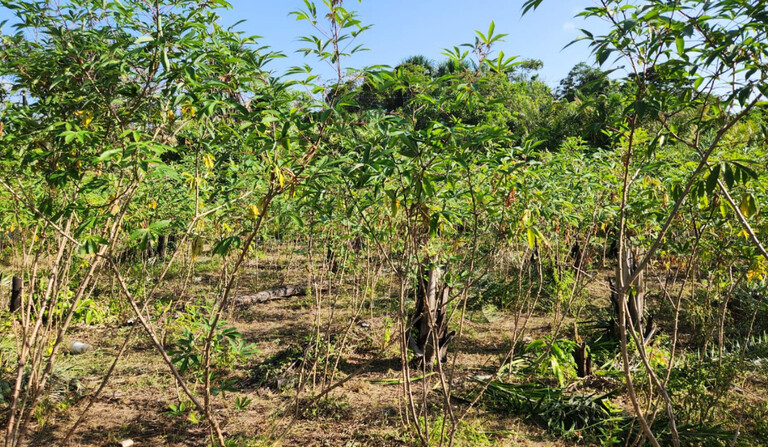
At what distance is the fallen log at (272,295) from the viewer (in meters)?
7.30

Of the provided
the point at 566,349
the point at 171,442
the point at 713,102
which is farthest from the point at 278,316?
the point at 713,102

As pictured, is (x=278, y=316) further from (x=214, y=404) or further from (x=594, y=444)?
(x=594, y=444)

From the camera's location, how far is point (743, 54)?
152 centimetres

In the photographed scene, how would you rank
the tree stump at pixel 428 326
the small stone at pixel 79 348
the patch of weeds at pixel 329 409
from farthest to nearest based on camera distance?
the small stone at pixel 79 348, the tree stump at pixel 428 326, the patch of weeds at pixel 329 409

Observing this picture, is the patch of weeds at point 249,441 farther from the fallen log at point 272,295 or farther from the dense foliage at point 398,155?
the fallen log at point 272,295

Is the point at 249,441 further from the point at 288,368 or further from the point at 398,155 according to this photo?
the point at 398,155

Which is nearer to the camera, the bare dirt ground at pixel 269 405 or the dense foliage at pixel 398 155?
the dense foliage at pixel 398 155

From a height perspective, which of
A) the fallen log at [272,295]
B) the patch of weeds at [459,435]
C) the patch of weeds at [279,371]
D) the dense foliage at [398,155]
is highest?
the dense foliage at [398,155]

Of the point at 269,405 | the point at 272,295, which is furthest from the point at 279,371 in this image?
the point at 272,295

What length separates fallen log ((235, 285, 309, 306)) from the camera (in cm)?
730

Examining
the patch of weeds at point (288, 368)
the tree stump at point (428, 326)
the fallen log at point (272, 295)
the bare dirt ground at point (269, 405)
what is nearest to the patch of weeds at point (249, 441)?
the bare dirt ground at point (269, 405)

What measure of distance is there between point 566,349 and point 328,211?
2.85m

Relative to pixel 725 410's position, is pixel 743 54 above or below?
above

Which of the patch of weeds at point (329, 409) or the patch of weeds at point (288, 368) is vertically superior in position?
the patch of weeds at point (288, 368)
